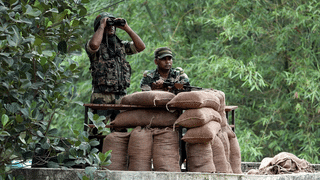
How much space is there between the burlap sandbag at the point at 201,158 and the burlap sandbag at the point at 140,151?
1.30ft

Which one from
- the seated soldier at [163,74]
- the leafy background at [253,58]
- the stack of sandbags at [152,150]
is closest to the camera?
the stack of sandbags at [152,150]

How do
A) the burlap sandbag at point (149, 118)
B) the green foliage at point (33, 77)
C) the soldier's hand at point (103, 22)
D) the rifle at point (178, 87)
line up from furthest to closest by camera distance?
the soldier's hand at point (103, 22) < the rifle at point (178, 87) < the burlap sandbag at point (149, 118) < the green foliage at point (33, 77)

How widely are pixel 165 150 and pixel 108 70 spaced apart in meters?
1.34

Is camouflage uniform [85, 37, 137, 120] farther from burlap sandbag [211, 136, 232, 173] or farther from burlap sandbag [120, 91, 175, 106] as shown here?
burlap sandbag [211, 136, 232, 173]

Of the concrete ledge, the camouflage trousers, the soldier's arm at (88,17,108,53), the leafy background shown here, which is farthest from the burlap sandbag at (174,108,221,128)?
the leafy background

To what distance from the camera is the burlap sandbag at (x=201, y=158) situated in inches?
153

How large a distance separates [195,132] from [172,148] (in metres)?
0.28

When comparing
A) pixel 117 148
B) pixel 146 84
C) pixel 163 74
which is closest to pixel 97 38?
pixel 146 84

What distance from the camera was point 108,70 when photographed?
190 inches

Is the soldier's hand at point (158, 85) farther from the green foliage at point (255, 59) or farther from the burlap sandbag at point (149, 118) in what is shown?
the green foliage at point (255, 59)

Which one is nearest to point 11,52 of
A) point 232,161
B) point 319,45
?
point 232,161

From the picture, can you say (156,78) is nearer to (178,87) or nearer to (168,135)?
(178,87)

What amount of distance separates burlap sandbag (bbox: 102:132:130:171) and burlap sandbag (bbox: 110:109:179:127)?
0.14m

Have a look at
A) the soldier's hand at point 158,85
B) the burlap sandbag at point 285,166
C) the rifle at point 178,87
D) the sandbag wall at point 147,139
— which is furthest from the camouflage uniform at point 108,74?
the burlap sandbag at point 285,166
